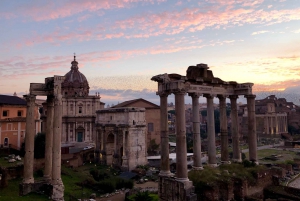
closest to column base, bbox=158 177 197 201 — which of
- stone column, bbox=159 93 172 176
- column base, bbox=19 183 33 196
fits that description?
stone column, bbox=159 93 172 176

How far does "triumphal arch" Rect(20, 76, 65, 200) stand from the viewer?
16.8 m

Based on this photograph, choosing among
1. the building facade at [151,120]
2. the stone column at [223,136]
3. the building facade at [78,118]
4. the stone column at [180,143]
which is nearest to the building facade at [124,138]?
the building facade at [78,118]

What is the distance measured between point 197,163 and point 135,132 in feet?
69.6

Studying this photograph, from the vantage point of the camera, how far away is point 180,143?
15.0 m

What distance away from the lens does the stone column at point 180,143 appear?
14820 millimetres

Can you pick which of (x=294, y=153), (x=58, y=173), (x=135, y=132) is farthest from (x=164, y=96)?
(x=294, y=153)

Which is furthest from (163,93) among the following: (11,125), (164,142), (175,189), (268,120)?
(268,120)

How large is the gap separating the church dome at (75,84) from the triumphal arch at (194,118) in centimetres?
3745

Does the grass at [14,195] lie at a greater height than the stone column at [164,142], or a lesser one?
lesser

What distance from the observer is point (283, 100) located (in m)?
101

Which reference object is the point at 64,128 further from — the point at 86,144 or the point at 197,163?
the point at 197,163

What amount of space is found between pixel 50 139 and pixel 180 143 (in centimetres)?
945

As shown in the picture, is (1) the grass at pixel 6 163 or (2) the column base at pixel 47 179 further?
(1) the grass at pixel 6 163

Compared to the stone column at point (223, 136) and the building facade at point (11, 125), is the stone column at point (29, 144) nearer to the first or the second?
the stone column at point (223, 136)
